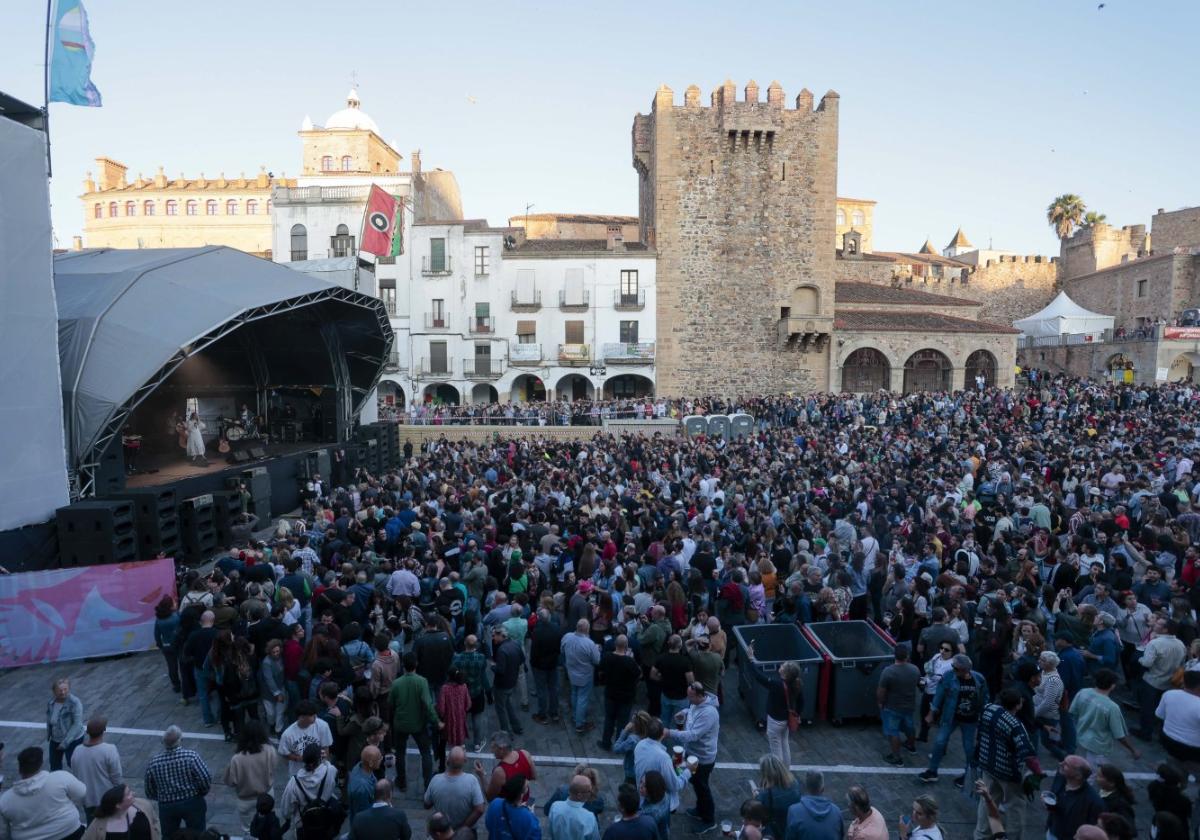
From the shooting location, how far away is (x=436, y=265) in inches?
1342

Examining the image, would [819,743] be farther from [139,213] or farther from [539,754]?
[139,213]

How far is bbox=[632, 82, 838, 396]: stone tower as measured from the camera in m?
32.6

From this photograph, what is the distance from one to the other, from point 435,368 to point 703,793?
30.0m

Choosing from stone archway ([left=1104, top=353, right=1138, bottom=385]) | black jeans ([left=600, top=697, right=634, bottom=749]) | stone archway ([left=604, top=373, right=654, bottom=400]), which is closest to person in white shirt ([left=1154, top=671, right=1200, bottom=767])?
black jeans ([left=600, top=697, right=634, bottom=749])

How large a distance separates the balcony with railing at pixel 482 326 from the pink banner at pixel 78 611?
24973mm

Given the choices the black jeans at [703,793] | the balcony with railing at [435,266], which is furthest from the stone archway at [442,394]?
the black jeans at [703,793]

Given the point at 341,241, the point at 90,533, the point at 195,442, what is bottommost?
the point at 90,533

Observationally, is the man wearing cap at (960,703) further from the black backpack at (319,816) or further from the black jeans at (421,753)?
the black backpack at (319,816)

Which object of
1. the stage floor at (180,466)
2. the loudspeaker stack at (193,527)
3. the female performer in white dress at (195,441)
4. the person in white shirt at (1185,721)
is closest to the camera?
the person in white shirt at (1185,721)

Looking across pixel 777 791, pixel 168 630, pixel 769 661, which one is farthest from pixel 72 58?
pixel 777 791

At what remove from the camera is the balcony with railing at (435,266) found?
33938 mm

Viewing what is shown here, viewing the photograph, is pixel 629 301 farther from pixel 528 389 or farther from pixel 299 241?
pixel 299 241

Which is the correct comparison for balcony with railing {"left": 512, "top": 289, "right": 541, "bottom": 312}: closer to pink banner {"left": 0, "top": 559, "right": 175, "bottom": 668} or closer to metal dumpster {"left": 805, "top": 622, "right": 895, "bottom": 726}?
pink banner {"left": 0, "top": 559, "right": 175, "bottom": 668}

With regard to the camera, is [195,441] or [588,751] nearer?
[588,751]
